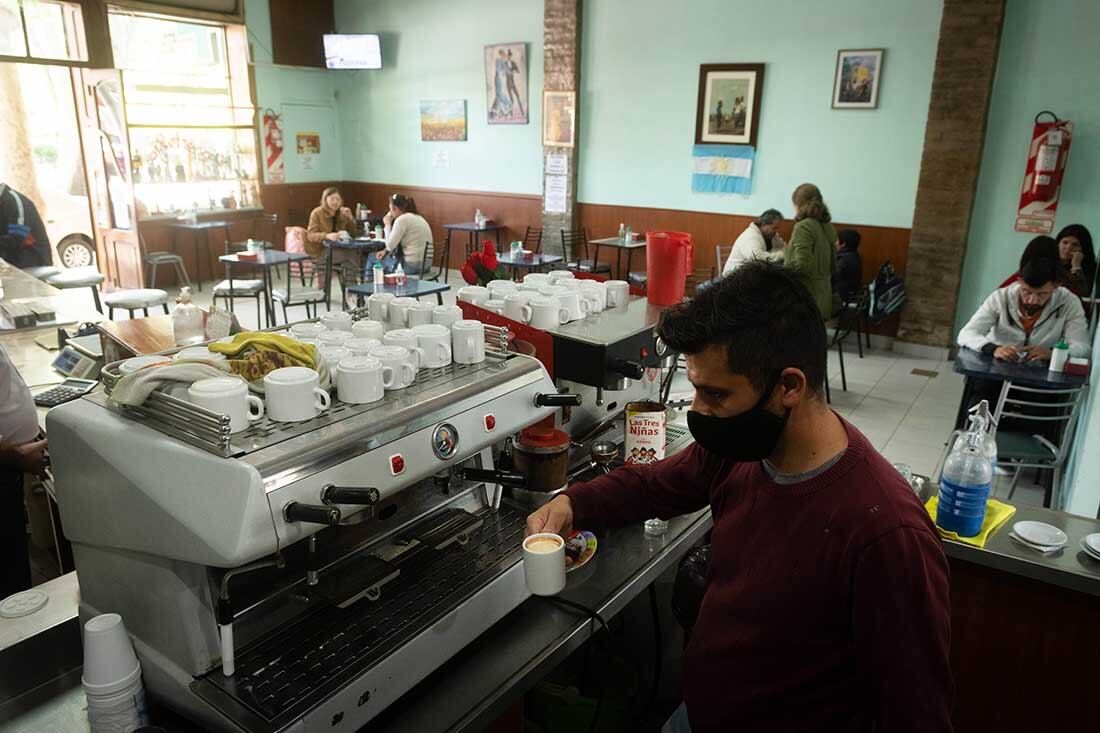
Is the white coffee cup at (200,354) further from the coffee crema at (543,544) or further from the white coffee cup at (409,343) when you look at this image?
the coffee crema at (543,544)

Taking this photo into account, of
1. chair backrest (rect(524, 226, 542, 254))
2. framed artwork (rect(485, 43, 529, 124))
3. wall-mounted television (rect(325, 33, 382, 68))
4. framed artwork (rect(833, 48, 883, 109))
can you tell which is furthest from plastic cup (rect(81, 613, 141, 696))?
wall-mounted television (rect(325, 33, 382, 68))

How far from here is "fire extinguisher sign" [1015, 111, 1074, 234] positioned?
5621mm

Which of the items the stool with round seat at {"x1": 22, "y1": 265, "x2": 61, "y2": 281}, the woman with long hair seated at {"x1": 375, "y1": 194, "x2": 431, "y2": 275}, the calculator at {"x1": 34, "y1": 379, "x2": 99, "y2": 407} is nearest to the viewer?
the calculator at {"x1": 34, "y1": 379, "x2": 99, "y2": 407}

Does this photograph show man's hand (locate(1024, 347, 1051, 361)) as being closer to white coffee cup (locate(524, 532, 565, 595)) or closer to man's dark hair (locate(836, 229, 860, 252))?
man's dark hair (locate(836, 229, 860, 252))

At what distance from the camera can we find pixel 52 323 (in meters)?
3.75

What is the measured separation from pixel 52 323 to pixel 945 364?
6601 millimetres

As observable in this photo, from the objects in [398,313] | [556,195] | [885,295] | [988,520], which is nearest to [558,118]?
[556,195]

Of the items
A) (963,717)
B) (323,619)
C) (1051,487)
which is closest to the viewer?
(323,619)

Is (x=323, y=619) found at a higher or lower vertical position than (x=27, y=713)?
higher

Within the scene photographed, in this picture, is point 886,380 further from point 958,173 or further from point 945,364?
point 958,173

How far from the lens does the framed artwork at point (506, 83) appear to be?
8.62m

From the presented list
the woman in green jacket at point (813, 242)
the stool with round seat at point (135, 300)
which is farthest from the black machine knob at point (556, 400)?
the stool with round seat at point (135, 300)

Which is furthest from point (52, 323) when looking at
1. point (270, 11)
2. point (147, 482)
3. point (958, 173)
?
point (270, 11)

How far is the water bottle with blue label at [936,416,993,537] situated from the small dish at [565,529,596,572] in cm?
100
